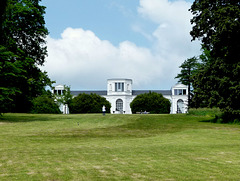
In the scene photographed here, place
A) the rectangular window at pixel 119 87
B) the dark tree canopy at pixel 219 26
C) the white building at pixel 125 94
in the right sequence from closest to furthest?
the dark tree canopy at pixel 219 26 → the white building at pixel 125 94 → the rectangular window at pixel 119 87

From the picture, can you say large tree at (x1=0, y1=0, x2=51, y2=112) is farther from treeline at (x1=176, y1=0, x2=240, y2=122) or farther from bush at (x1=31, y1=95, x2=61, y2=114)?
bush at (x1=31, y1=95, x2=61, y2=114)

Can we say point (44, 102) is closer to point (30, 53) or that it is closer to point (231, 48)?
point (30, 53)

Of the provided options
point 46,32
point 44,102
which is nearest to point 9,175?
point 46,32

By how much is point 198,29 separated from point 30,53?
57.3 ft

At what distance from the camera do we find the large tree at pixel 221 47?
24.4 meters

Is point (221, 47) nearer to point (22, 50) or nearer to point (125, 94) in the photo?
point (22, 50)

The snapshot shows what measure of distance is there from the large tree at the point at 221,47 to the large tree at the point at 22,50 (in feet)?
50.5

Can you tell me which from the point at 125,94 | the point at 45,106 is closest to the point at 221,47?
the point at 45,106

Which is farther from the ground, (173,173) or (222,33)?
(222,33)

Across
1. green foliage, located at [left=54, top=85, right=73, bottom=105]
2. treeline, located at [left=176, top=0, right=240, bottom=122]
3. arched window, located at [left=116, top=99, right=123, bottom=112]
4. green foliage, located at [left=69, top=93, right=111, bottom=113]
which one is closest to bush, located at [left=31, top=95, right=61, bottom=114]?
green foliage, located at [left=54, top=85, right=73, bottom=105]

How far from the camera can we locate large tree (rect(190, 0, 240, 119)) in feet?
80.1

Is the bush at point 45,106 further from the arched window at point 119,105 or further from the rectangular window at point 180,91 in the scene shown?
the rectangular window at point 180,91

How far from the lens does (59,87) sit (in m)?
107

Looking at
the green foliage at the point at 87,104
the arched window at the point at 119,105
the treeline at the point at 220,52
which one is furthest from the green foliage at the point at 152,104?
the treeline at the point at 220,52
